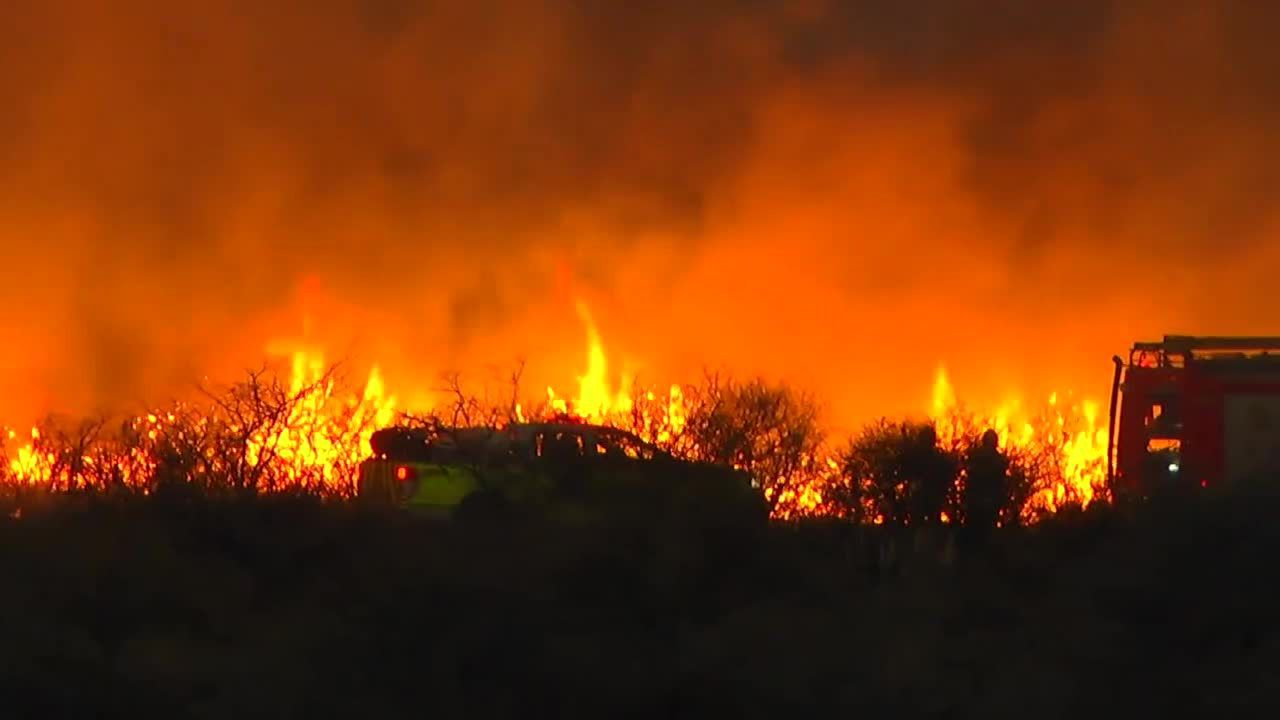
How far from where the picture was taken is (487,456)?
20.7m

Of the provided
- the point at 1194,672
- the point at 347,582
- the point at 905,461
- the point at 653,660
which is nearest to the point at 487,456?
the point at 905,461

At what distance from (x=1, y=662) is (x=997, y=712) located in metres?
6.32

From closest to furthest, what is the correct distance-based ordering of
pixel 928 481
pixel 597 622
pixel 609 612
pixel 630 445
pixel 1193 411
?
pixel 597 622, pixel 609 612, pixel 928 481, pixel 630 445, pixel 1193 411

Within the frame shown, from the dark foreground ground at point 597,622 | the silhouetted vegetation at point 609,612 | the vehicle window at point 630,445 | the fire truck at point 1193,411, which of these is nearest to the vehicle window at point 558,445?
the vehicle window at point 630,445

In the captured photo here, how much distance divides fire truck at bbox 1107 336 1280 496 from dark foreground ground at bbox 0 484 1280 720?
17.1ft

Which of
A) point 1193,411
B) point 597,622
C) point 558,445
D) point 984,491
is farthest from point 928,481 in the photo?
point 597,622

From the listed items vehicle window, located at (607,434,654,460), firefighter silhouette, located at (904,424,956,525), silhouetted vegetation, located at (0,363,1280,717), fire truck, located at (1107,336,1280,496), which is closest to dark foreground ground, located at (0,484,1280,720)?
silhouetted vegetation, located at (0,363,1280,717)

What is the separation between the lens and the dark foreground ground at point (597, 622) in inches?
518

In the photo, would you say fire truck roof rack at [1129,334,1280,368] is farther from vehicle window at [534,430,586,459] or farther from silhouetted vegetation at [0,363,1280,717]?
vehicle window at [534,430,586,459]

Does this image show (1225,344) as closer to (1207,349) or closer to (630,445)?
(1207,349)

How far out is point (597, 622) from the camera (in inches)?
573

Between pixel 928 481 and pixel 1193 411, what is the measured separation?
426 cm

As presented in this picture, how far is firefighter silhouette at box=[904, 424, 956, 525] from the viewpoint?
20.5 metres

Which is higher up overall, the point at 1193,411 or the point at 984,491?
the point at 1193,411
